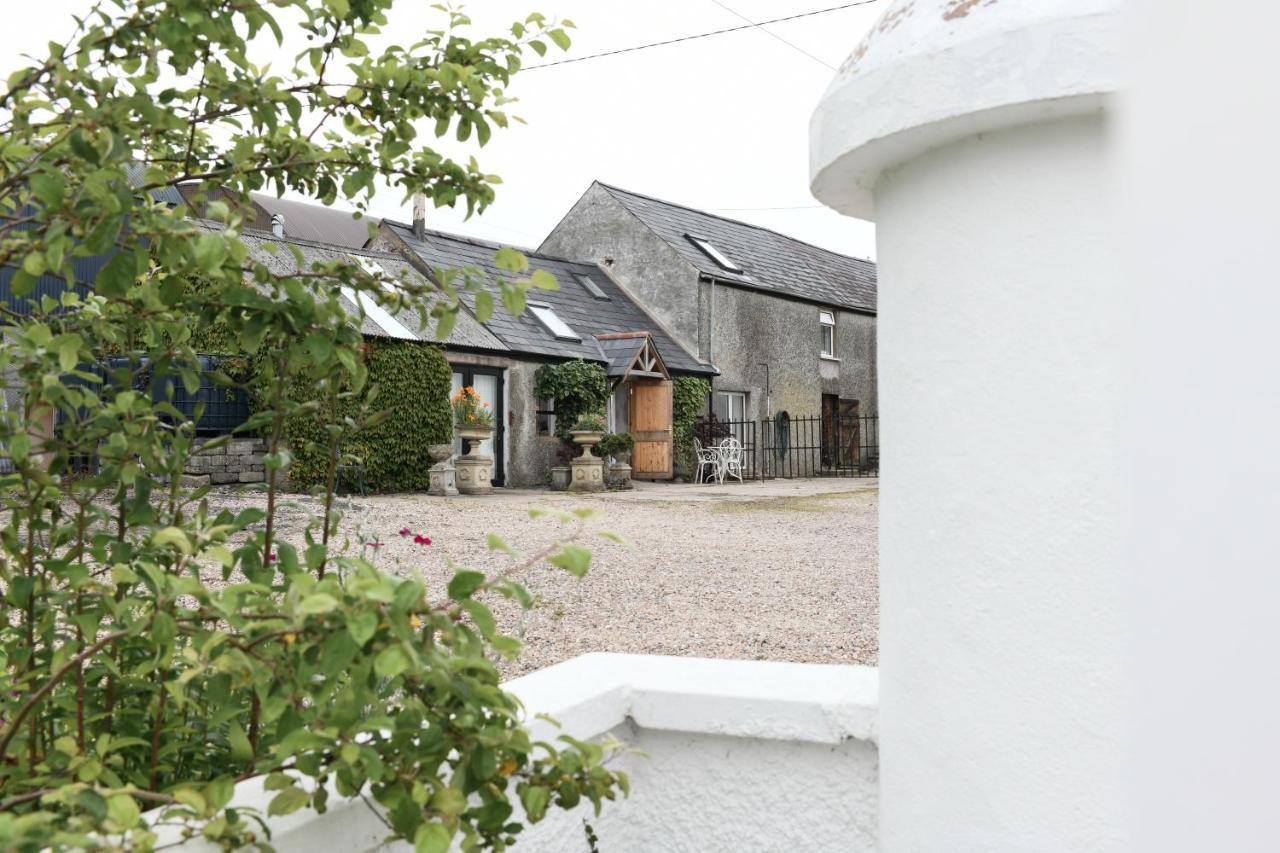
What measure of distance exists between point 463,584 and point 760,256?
26683 mm

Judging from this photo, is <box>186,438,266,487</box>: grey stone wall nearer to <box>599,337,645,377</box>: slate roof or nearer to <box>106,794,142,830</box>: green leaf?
<box>599,337,645,377</box>: slate roof

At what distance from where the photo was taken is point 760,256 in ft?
89.2

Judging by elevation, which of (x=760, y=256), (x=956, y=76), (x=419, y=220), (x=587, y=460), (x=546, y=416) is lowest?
(x=587, y=460)

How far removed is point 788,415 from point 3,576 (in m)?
25.1

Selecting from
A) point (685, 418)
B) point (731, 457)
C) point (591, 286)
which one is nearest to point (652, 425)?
point (685, 418)

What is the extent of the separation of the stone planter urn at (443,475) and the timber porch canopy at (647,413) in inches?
204

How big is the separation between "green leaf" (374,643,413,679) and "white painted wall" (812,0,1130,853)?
0.81 m

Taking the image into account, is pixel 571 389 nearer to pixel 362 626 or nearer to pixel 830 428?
pixel 830 428

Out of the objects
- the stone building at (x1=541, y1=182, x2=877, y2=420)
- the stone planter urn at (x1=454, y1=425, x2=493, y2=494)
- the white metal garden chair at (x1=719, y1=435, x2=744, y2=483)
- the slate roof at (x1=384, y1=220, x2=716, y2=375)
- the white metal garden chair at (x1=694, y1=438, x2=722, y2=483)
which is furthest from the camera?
the stone building at (x1=541, y1=182, x2=877, y2=420)

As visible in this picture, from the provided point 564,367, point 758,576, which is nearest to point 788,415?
point 564,367

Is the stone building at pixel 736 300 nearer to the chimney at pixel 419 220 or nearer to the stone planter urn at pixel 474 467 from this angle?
the chimney at pixel 419 220

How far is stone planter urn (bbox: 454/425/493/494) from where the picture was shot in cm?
1735

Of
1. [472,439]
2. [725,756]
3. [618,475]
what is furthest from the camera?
[618,475]

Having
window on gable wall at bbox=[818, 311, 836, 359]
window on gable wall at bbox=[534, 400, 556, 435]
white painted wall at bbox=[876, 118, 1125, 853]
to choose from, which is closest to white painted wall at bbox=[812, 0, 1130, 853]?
white painted wall at bbox=[876, 118, 1125, 853]
